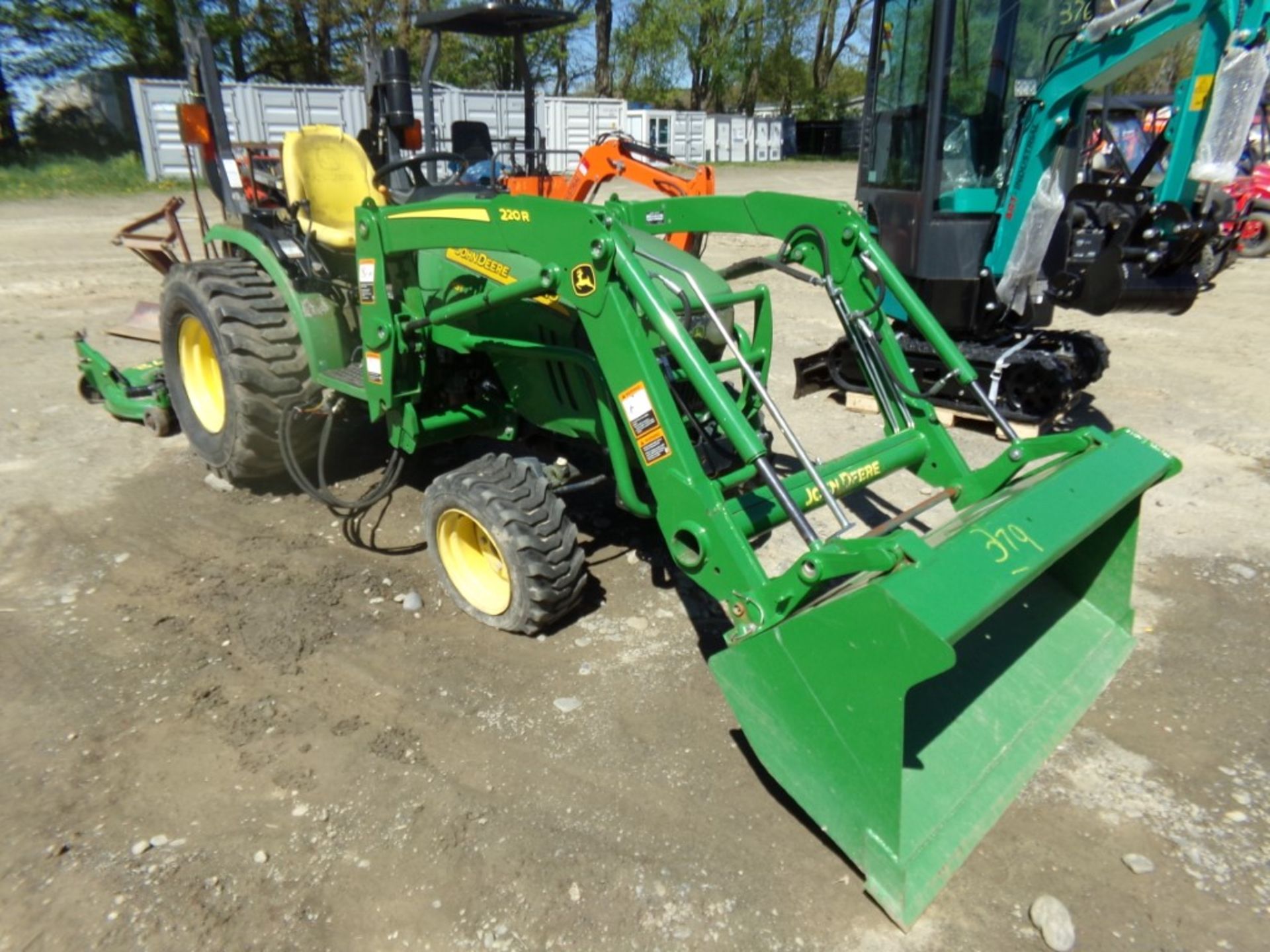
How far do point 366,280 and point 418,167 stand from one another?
1733mm

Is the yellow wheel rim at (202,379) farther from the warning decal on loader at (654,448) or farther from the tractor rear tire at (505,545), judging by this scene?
the warning decal on loader at (654,448)

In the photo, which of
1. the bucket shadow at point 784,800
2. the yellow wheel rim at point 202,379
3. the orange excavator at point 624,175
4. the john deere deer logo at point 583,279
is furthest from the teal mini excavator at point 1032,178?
the yellow wheel rim at point 202,379

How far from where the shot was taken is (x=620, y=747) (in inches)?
120

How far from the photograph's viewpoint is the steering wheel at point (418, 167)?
167 inches

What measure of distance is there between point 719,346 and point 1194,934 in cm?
273

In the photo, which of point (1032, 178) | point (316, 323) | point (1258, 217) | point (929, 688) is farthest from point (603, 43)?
point (929, 688)

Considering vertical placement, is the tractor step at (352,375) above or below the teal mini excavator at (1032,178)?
below

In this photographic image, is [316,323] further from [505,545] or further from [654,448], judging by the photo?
[654,448]

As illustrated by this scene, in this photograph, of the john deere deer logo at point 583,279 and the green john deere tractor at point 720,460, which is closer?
the green john deere tractor at point 720,460

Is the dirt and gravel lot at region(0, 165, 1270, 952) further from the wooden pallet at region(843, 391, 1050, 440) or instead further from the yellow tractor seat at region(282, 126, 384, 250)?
the yellow tractor seat at region(282, 126, 384, 250)

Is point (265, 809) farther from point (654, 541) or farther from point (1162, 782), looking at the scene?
point (1162, 782)

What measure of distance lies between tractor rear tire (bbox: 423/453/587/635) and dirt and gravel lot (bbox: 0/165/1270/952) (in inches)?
6.4

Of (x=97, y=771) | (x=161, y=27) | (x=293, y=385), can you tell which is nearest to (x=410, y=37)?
(x=161, y=27)

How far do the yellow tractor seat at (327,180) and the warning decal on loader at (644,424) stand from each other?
226 centimetres
